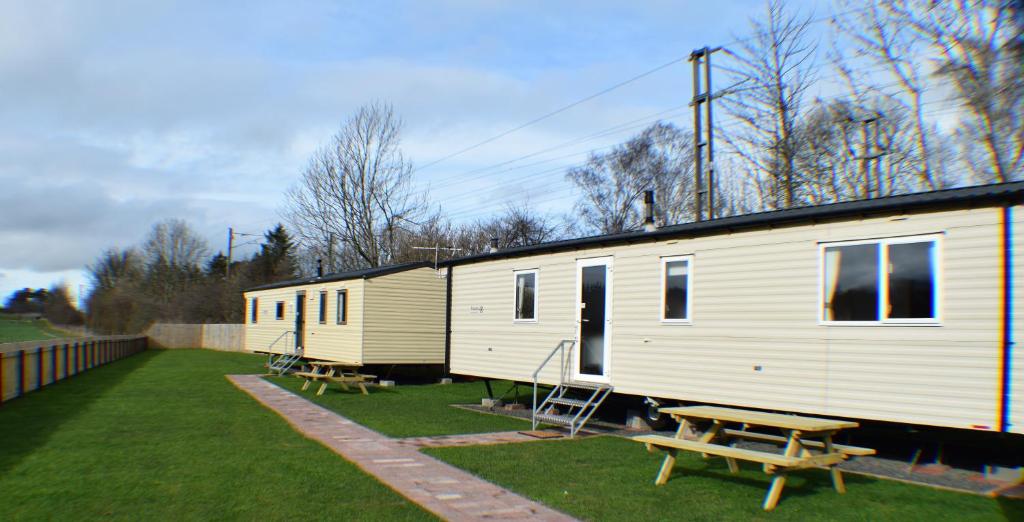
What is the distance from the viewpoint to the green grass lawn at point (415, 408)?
35.3 ft

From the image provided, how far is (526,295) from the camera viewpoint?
1261 cm

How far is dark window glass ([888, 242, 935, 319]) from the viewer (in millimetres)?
7504

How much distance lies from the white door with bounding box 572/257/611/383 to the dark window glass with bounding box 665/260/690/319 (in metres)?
1.06

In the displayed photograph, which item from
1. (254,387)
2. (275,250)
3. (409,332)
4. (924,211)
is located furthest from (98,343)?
(275,250)

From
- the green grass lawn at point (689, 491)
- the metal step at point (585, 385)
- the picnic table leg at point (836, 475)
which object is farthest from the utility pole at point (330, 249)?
the picnic table leg at point (836, 475)

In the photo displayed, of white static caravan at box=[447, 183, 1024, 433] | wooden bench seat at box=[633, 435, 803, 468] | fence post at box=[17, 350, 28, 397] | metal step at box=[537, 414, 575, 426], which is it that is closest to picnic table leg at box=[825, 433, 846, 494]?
wooden bench seat at box=[633, 435, 803, 468]

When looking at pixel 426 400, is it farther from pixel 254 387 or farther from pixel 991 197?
pixel 991 197

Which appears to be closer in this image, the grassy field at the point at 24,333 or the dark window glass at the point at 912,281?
the dark window glass at the point at 912,281

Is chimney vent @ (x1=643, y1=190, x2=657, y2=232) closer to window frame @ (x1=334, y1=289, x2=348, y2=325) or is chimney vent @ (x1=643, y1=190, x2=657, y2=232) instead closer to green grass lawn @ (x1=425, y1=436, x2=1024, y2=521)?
green grass lawn @ (x1=425, y1=436, x2=1024, y2=521)

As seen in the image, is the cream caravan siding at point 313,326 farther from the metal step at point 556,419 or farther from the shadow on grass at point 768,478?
the shadow on grass at point 768,478

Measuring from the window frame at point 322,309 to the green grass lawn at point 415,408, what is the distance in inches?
99.3

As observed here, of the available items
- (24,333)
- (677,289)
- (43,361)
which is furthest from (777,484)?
(24,333)

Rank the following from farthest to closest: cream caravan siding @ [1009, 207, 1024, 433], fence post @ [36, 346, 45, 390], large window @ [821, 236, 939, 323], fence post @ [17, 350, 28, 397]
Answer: fence post @ [36, 346, 45, 390] → fence post @ [17, 350, 28, 397] → large window @ [821, 236, 939, 323] → cream caravan siding @ [1009, 207, 1024, 433]

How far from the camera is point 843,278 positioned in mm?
8266
